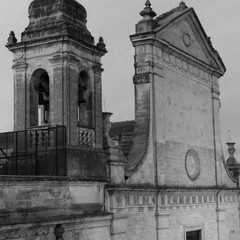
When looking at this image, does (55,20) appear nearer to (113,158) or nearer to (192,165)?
(113,158)

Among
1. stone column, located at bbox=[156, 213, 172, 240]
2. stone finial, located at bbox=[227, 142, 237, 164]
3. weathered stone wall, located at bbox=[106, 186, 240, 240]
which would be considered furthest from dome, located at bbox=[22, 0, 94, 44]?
stone finial, located at bbox=[227, 142, 237, 164]

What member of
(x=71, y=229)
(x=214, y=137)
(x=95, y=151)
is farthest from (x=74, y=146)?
(x=214, y=137)

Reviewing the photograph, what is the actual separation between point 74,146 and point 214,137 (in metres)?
10.8

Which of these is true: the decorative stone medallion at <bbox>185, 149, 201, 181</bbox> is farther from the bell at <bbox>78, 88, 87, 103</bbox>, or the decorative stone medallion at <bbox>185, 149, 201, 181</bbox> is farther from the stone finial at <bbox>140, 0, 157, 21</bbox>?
the bell at <bbox>78, 88, 87, 103</bbox>

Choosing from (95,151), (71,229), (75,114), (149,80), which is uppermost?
(149,80)

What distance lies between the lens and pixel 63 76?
50.7 ft

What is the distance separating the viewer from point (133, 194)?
1786cm

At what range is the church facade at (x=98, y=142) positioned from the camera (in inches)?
566

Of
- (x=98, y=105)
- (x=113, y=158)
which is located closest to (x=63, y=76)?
(x=98, y=105)

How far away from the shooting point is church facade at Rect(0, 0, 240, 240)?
14384mm

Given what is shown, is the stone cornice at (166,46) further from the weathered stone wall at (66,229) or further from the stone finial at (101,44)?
the weathered stone wall at (66,229)

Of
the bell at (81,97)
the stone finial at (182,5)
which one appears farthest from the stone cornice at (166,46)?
the bell at (81,97)

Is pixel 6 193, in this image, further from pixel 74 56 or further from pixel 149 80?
pixel 149 80

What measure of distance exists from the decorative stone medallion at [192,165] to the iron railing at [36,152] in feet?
26.2
